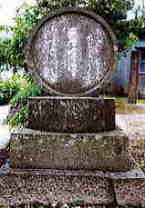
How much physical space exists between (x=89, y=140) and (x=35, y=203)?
0.70 meters

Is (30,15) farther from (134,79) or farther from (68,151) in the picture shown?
(134,79)

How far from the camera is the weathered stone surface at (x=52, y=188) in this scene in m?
2.56

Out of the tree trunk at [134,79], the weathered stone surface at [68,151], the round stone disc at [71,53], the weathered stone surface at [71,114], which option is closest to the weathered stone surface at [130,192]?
the weathered stone surface at [68,151]

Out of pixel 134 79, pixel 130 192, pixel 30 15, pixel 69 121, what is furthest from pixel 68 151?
pixel 134 79

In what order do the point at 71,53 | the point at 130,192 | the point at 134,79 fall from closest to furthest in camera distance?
the point at 130,192 < the point at 71,53 < the point at 134,79

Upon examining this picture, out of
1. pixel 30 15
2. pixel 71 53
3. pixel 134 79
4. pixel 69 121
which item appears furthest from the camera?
pixel 134 79

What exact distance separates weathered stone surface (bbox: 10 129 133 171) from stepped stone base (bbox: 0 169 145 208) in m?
0.11

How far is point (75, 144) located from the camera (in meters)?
2.77

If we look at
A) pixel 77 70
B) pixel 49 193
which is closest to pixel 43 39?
pixel 77 70

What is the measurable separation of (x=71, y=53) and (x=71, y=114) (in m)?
0.65

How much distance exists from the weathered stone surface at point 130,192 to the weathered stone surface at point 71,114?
55cm

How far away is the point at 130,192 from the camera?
258 cm

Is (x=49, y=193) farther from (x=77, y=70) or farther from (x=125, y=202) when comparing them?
(x=77, y=70)

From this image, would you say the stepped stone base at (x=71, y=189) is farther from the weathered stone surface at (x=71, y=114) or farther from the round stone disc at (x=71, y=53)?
the round stone disc at (x=71, y=53)
